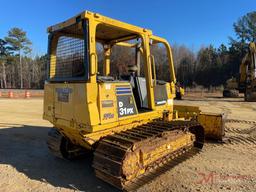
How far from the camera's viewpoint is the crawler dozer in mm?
4418

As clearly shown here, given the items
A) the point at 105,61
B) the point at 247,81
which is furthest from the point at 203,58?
the point at 105,61

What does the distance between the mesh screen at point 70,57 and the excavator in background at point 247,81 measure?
18.6 m

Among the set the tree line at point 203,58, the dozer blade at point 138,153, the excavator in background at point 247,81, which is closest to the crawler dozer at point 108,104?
the dozer blade at point 138,153

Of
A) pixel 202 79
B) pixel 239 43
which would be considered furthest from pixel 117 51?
pixel 239 43

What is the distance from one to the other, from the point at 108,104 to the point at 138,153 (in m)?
0.99

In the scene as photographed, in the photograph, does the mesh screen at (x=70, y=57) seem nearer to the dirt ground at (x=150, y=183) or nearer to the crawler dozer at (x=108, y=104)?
the crawler dozer at (x=108, y=104)

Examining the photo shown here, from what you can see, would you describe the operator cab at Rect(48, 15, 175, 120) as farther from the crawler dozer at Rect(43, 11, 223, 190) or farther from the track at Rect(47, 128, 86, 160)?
the track at Rect(47, 128, 86, 160)

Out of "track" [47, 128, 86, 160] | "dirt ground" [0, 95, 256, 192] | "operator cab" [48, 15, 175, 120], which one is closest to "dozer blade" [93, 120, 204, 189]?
"dirt ground" [0, 95, 256, 192]

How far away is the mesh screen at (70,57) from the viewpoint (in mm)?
4781

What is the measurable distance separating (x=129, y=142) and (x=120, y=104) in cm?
87

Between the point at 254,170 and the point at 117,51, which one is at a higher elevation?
the point at 117,51

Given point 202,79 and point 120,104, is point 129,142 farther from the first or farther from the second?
point 202,79

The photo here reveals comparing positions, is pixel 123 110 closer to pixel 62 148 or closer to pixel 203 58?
pixel 62 148

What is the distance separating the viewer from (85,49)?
452 centimetres
